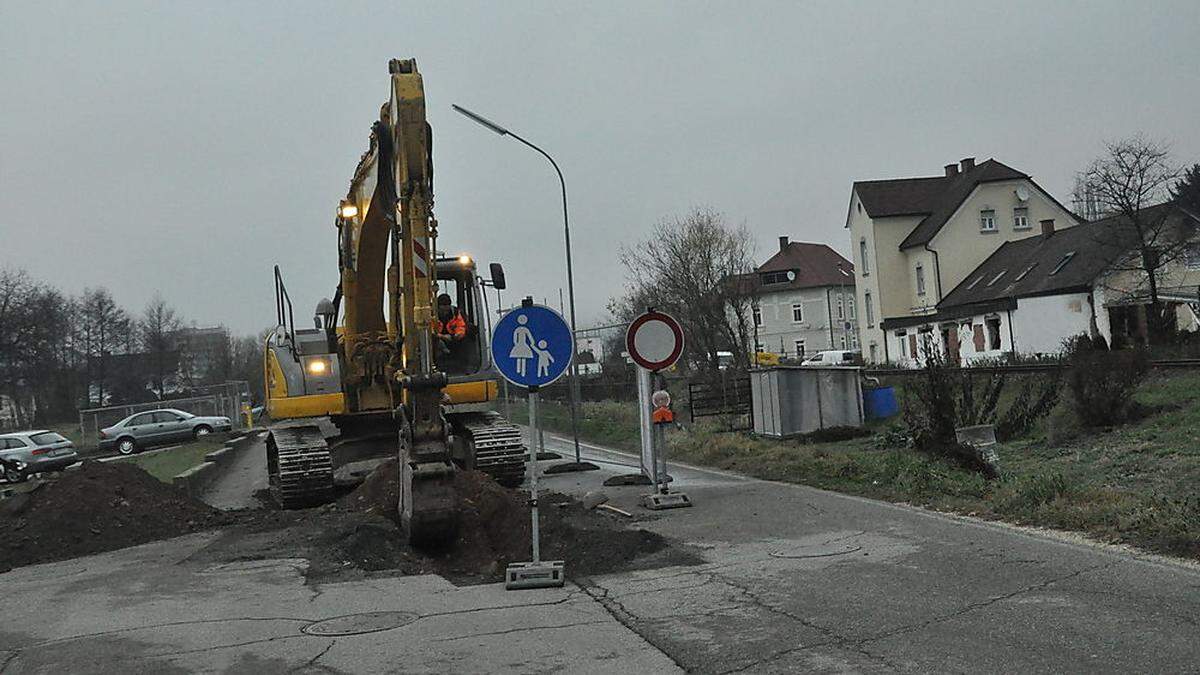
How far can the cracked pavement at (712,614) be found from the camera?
6105 mm

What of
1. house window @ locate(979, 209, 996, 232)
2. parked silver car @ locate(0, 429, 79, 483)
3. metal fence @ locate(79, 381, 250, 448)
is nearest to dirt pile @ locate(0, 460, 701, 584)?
parked silver car @ locate(0, 429, 79, 483)

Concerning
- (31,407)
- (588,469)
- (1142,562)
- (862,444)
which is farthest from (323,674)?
(31,407)

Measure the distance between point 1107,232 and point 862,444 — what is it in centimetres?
2417

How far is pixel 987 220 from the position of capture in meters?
61.0

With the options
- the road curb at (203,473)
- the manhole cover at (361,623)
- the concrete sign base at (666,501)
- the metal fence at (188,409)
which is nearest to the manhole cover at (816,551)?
the manhole cover at (361,623)

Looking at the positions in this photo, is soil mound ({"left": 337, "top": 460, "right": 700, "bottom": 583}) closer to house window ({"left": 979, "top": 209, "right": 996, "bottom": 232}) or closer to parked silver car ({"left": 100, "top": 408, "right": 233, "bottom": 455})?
parked silver car ({"left": 100, "top": 408, "right": 233, "bottom": 455})

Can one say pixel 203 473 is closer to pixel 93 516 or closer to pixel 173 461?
pixel 173 461

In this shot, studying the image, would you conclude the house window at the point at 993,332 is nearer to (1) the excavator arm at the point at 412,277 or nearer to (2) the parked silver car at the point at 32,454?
(2) the parked silver car at the point at 32,454

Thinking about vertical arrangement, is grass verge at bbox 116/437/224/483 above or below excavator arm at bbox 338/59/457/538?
below

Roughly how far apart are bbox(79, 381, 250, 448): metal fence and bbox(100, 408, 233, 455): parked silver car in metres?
3.72

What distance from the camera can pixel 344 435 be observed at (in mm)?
16328

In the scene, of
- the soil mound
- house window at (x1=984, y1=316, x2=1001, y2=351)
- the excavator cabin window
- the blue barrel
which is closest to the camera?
the soil mound

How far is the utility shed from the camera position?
81.5 ft

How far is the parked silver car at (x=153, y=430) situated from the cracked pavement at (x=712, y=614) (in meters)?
38.4
